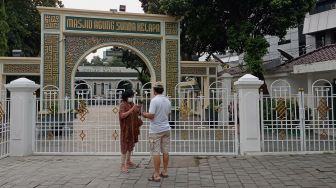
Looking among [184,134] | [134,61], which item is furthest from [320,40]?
[184,134]

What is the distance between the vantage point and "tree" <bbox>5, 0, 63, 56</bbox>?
61.0 feet

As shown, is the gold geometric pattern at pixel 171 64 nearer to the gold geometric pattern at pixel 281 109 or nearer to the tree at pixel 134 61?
the gold geometric pattern at pixel 281 109

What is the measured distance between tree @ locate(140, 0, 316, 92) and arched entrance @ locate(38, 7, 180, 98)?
1019 millimetres

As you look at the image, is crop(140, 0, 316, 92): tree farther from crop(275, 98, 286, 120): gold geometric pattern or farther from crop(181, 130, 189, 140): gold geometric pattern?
crop(275, 98, 286, 120): gold geometric pattern

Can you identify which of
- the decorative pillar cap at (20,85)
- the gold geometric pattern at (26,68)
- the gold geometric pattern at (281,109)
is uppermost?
the gold geometric pattern at (26,68)

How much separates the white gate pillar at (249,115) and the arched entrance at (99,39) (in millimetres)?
6980

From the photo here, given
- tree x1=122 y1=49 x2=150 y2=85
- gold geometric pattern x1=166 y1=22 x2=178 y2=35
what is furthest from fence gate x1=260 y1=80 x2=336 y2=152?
tree x1=122 y1=49 x2=150 y2=85

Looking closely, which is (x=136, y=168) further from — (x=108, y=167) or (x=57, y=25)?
(x=57, y=25)

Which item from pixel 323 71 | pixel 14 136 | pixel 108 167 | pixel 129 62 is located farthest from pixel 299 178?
pixel 129 62

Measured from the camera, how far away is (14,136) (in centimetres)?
843

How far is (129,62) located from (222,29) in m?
14.7

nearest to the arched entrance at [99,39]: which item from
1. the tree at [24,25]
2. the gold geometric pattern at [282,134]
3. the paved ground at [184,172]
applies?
the tree at [24,25]

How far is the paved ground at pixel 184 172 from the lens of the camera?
5.85m

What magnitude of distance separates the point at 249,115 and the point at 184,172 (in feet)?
7.73
